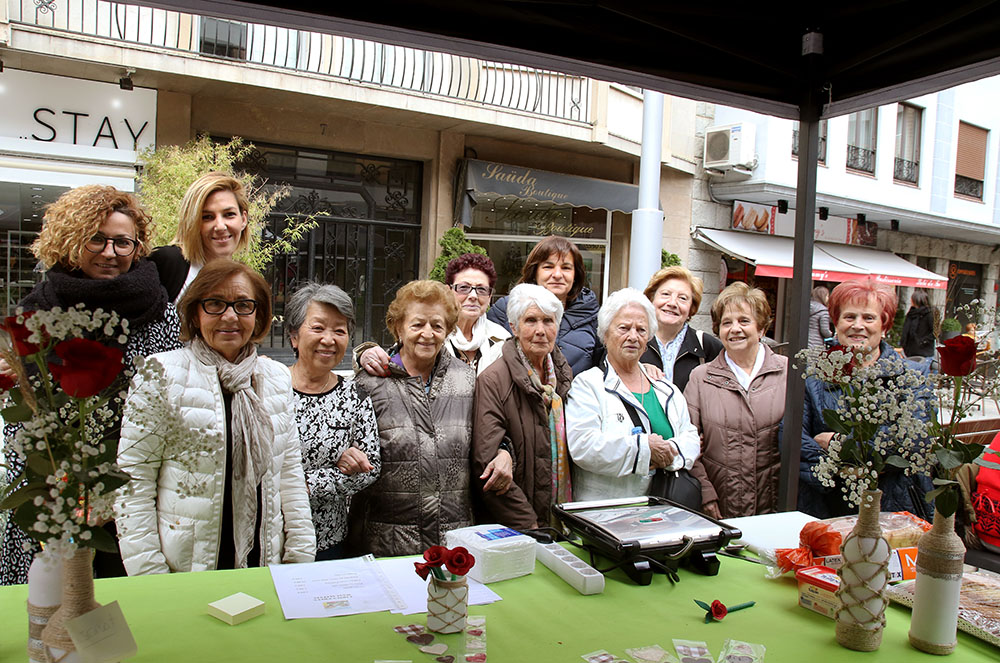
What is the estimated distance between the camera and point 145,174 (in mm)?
8703

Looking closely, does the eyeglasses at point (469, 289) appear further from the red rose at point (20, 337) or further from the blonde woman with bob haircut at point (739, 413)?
the red rose at point (20, 337)

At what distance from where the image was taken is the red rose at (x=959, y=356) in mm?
1802

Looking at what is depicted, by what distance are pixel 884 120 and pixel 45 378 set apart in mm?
19087

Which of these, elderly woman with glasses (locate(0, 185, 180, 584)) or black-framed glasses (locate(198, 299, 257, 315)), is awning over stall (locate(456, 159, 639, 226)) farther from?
black-framed glasses (locate(198, 299, 257, 315))

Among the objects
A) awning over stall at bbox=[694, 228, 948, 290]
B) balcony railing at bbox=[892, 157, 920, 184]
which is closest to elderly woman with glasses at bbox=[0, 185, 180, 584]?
awning over stall at bbox=[694, 228, 948, 290]

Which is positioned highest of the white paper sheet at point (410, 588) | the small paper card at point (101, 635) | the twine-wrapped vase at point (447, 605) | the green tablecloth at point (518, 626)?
the small paper card at point (101, 635)

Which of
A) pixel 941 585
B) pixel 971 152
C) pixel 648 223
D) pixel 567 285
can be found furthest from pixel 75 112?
pixel 971 152

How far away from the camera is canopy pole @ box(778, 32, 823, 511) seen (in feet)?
10.5

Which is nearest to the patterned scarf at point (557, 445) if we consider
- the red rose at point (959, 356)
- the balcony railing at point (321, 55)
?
the red rose at point (959, 356)

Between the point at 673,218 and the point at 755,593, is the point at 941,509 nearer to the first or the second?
the point at 755,593

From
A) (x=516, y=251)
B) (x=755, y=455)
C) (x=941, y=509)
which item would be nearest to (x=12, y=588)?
(x=941, y=509)

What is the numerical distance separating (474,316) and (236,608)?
2187mm

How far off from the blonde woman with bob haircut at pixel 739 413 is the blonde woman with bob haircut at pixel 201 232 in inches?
91.1

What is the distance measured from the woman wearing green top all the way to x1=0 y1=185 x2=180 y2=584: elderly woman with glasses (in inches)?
66.3
